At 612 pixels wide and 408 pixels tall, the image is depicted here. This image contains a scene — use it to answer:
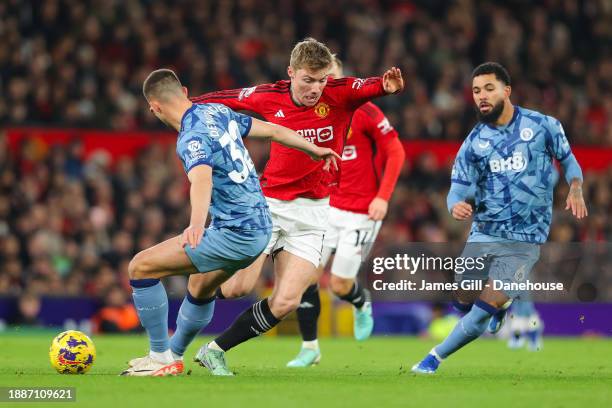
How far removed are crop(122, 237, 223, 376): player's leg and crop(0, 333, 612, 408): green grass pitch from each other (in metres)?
0.20

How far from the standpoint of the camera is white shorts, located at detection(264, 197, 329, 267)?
893 centimetres

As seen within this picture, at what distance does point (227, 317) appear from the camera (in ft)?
52.8

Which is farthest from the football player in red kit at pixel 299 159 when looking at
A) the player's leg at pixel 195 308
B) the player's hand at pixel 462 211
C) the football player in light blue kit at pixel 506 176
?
the player's hand at pixel 462 211

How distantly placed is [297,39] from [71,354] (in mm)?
13230

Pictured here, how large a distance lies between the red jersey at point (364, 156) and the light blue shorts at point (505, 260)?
1919 millimetres

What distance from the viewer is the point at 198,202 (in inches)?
287

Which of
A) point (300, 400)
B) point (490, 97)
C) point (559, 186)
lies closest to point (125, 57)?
point (559, 186)

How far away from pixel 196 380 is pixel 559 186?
1236 centimetres

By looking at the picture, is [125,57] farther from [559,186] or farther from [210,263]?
[210,263]

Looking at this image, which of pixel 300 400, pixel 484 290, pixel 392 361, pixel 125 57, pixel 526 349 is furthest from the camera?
pixel 125 57

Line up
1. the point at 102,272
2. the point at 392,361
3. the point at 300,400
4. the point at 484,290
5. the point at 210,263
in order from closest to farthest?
1. the point at 300,400
2. the point at 210,263
3. the point at 484,290
4. the point at 392,361
5. the point at 102,272

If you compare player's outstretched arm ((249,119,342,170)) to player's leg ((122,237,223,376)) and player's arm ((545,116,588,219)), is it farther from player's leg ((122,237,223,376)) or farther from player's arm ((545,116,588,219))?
player's arm ((545,116,588,219))

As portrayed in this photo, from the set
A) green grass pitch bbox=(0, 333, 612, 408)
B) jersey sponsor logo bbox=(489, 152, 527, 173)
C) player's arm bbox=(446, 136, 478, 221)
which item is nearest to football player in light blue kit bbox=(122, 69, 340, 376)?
green grass pitch bbox=(0, 333, 612, 408)

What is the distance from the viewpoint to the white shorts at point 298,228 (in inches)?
352
